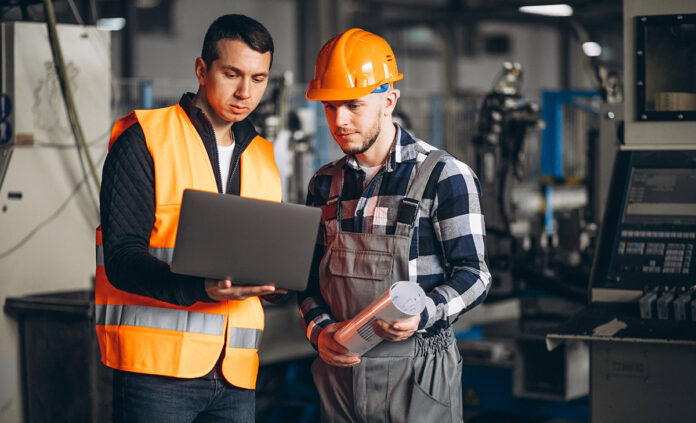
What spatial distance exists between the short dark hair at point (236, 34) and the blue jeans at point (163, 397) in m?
0.78

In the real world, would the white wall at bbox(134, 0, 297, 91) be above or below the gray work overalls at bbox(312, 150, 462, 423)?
above

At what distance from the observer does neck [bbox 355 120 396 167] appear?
220cm

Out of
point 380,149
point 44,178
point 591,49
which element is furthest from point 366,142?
point 591,49

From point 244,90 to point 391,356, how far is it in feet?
2.40

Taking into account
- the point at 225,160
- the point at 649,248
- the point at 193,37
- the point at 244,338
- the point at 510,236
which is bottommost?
the point at 510,236

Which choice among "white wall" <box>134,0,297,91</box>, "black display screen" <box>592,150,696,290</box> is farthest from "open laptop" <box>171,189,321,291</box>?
"white wall" <box>134,0,297,91</box>

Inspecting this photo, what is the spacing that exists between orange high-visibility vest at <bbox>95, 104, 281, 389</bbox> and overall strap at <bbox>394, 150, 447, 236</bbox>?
46cm

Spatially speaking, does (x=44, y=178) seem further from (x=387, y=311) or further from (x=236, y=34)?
(x=387, y=311)

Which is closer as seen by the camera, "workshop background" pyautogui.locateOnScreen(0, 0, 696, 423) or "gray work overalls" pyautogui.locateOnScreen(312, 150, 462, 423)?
"gray work overalls" pyautogui.locateOnScreen(312, 150, 462, 423)

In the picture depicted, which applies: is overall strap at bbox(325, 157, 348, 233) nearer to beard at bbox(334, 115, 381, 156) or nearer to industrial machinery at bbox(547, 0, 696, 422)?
beard at bbox(334, 115, 381, 156)

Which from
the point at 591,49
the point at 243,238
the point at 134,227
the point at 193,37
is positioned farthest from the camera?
the point at 193,37

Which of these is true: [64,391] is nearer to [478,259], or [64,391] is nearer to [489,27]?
[478,259]

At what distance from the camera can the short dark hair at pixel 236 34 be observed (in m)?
2.14

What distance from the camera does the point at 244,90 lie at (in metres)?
2.13
